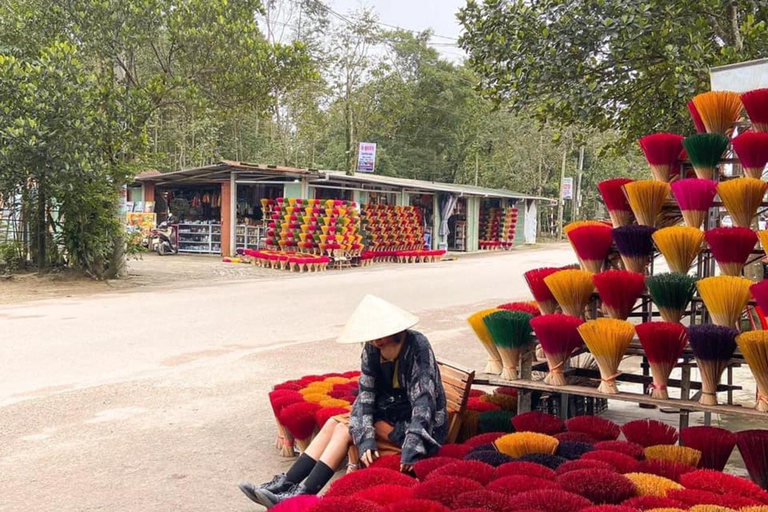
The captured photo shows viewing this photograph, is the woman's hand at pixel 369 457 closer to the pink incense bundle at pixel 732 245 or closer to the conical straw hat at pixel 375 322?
the conical straw hat at pixel 375 322

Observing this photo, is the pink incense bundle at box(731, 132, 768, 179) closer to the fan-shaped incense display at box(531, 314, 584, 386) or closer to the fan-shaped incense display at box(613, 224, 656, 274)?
the fan-shaped incense display at box(613, 224, 656, 274)

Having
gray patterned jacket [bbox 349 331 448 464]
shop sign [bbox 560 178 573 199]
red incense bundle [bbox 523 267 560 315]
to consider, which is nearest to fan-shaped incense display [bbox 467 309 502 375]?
red incense bundle [bbox 523 267 560 315]

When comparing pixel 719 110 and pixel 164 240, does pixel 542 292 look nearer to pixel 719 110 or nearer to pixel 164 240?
pixel 719 110

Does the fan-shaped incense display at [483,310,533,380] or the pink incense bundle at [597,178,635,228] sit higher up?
the pink incense bundle at [597,178,635,228]

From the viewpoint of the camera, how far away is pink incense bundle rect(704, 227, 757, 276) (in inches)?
149

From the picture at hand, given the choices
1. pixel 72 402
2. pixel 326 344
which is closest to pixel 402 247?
pixel 326 344

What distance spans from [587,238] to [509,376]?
990mm

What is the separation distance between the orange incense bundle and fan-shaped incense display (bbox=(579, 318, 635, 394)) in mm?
805

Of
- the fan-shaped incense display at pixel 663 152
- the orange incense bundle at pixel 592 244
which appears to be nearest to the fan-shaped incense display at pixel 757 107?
the fan-shaped incense display at pixel 663 152

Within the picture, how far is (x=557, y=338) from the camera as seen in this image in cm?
385

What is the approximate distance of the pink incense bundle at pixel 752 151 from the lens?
13.9ft

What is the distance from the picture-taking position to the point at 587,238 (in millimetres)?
4352

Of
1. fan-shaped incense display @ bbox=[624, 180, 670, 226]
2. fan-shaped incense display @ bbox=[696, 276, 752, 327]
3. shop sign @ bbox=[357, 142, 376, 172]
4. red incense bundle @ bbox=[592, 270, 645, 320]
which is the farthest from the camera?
shop sign @ bbox=[357, 142, 376, 172]

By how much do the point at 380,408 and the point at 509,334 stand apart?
0.82m
